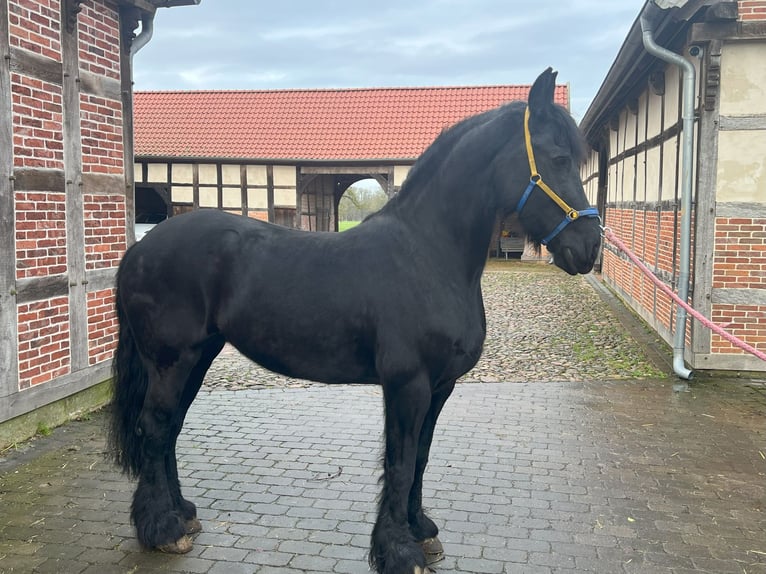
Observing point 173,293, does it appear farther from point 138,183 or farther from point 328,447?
point 138,183

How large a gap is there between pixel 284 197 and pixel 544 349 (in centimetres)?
1269

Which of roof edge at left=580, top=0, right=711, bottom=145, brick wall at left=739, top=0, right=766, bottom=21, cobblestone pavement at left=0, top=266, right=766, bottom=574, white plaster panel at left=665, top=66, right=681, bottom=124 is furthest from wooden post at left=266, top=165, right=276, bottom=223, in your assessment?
brick wall at left=739, top=0, right=766, bottom=21

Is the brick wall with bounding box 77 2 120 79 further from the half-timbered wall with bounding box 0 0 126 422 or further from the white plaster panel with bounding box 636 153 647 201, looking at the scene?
the white plaster panel with bounding box 636 153 647 201

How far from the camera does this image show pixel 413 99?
22.2 meters

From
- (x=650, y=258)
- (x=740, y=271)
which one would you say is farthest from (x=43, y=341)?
(x=650, y=258)

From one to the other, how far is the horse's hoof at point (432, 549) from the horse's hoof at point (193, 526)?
120cm

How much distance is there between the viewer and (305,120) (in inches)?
838

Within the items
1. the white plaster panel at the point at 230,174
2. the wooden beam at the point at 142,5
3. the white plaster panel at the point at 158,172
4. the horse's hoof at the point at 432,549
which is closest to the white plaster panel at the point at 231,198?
the white plaster panel at the point at 230,174

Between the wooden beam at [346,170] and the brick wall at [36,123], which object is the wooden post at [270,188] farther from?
the brick wall at [36,123]

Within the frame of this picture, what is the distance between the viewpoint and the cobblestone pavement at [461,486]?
3.21 metres

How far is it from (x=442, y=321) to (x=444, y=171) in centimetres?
71

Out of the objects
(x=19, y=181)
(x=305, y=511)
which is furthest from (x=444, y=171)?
(x=19, y=181)

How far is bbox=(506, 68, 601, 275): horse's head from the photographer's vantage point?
9.16 ft

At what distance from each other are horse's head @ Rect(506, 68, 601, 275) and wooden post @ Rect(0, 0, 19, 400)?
3740mm
